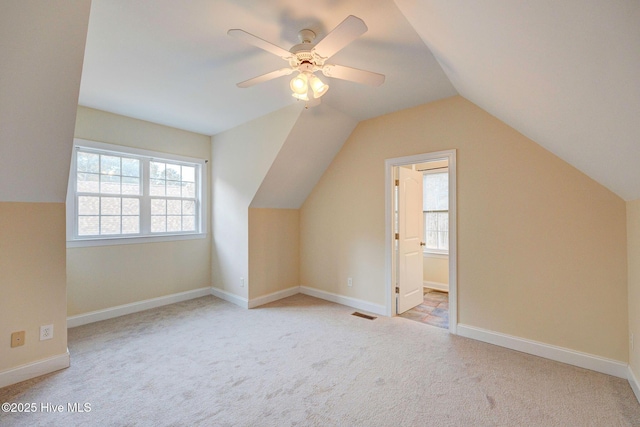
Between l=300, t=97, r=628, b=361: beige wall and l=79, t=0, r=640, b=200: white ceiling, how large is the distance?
24cm

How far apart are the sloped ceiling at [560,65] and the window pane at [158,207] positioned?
12.9 ft

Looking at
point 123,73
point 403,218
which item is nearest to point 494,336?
point 403,218

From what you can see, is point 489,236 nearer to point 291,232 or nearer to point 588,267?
point 588,267

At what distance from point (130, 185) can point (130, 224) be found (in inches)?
21.4

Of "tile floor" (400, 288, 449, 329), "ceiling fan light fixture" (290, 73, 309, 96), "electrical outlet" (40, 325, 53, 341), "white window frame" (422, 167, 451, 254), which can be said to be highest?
"ceiling fan light fixture" (290, 73, 309, 96)

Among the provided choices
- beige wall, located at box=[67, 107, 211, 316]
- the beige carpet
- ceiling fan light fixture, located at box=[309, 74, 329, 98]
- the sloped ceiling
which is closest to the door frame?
the beige carpet

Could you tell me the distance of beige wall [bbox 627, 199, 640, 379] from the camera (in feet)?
6.47

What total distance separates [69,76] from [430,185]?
5.16m

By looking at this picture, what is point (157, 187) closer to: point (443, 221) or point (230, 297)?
point (230, 297)

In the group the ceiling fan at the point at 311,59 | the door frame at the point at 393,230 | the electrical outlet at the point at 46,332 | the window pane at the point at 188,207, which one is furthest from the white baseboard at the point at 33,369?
the door frame at the point at 393,230

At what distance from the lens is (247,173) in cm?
397

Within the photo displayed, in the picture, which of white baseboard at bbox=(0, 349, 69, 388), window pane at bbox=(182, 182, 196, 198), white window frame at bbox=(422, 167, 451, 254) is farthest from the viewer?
white window frame at bbox=(422, 167, 451, 254)

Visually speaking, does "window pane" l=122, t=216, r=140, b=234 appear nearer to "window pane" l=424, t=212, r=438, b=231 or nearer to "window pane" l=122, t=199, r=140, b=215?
"window pane" l=122, t=199, r=140, b=215

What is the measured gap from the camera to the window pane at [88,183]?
3.36 meters
